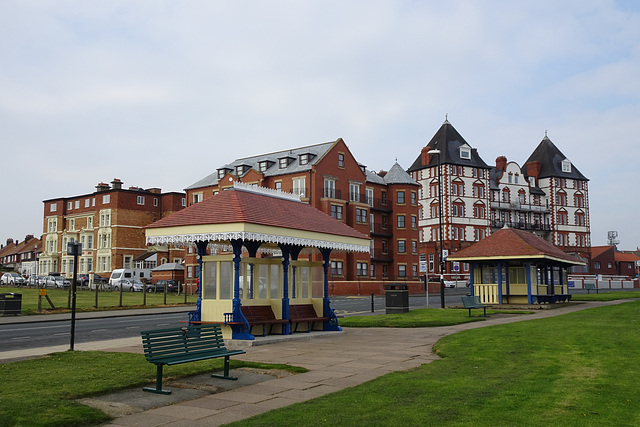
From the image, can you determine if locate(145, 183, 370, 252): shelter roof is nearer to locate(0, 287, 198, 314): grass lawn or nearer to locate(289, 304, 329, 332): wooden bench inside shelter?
locate(289, 304, 329, 332): wooden bench inside shelter

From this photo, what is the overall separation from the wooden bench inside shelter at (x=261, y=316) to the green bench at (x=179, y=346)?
246 inches

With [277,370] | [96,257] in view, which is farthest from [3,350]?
[96,257]

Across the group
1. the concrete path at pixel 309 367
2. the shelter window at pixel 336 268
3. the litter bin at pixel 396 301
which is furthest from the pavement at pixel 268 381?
the shelter window at pixel 336 268

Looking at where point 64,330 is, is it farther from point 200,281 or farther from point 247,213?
point 247,213

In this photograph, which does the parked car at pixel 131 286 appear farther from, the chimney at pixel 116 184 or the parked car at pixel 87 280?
the chimney at pixel 116 184

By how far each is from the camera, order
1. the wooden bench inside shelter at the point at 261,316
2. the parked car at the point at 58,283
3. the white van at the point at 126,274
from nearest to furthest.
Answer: the wooden bench inside shelter at the point at 261,316, the parked car at the point at 58,283, the white van at the point at 126,274

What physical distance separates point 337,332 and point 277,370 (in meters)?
8.26

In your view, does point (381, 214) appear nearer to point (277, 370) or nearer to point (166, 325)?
point (166, 325)

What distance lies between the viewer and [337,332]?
776 inches

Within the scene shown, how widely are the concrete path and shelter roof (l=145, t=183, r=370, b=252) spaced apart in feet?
10.0

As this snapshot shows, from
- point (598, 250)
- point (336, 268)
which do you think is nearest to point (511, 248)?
point (336, 268)

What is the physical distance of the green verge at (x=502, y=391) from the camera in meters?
7.46

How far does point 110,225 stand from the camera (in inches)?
3076

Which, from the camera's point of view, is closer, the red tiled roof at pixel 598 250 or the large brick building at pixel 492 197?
the large brick building at pixel 492 197
